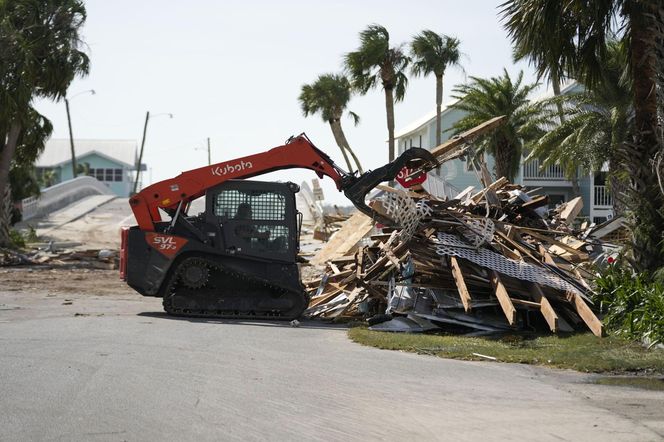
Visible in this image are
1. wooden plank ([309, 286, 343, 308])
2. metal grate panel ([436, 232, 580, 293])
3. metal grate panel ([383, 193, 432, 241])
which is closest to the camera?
metal grate panel ([436, 232, 580, 293])

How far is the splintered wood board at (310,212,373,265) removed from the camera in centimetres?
2227

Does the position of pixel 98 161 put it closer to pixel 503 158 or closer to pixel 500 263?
pixel 503 158

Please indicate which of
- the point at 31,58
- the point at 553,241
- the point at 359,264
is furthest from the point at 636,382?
the point at 31,58

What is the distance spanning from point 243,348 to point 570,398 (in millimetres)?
4646

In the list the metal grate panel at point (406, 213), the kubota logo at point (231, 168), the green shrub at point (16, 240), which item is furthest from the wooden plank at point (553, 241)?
the green shrub at point (16, 240)

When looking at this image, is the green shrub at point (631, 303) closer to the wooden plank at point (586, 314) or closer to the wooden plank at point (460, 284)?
the wooden plank at point (586, 314)

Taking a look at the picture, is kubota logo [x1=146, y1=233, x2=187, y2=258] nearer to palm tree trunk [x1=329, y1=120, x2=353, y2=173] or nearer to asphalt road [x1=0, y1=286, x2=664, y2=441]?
asphalt road [x1=0, y1=286, x2=664, y2=441]

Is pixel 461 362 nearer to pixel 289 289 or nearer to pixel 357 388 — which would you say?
pixel 357 388

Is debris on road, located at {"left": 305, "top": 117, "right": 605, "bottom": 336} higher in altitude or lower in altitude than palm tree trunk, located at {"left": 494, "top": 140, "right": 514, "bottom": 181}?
lower

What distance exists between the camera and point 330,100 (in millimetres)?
50156

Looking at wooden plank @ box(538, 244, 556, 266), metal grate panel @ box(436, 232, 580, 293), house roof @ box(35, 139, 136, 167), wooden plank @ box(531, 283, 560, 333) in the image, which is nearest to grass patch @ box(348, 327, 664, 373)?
wooden plank @ box(531, 283, 560, 333)

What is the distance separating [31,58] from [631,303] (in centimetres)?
2285

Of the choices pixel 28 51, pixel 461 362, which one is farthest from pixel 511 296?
pixel 28 51

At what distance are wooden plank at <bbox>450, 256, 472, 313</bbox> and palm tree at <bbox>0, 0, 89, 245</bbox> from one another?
63.0ft
